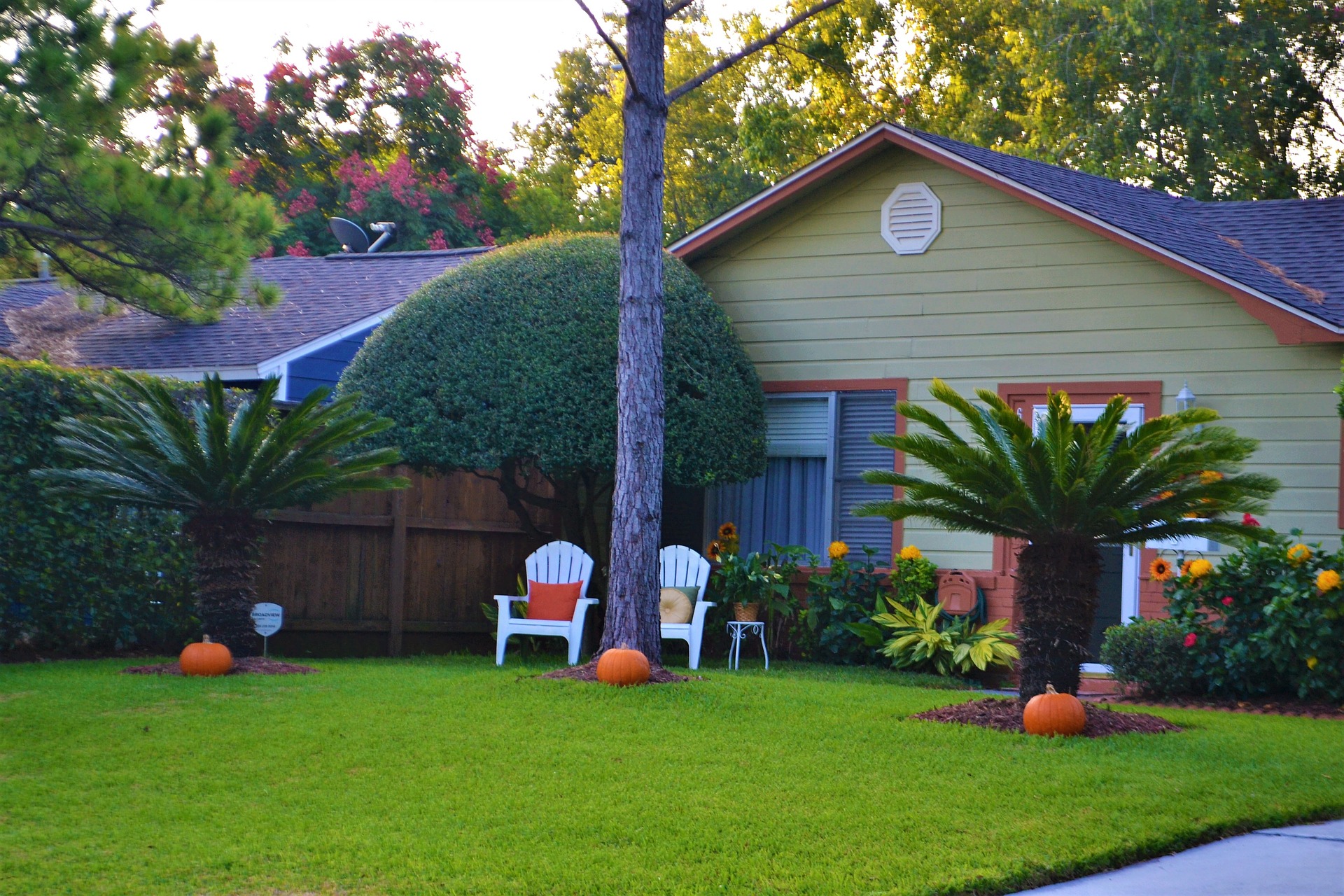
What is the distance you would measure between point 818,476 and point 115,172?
583 centimetres

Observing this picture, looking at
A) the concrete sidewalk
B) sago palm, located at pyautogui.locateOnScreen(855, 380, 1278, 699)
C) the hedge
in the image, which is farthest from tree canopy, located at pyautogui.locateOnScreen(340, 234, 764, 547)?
the concrete sidewalk

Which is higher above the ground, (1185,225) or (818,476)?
(1185,225)

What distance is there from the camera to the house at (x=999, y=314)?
9.59m

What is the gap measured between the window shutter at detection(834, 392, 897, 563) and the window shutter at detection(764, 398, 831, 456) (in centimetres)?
15

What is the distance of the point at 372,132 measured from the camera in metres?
27.1

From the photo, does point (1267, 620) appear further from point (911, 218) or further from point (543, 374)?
point (543, 374)

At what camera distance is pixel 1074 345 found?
1029 cm

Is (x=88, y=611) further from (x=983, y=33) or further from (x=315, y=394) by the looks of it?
(x=983, y=33)

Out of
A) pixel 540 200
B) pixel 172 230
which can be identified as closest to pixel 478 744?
pixel 172 230

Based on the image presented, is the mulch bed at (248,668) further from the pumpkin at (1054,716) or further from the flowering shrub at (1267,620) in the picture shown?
the flowering shrub at (1267,620)

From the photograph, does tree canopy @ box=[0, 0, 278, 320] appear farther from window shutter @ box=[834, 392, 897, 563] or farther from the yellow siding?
window shutter @ box=[834, 392, 897, 563]

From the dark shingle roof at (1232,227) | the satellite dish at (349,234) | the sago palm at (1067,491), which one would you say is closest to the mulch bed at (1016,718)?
the sago palm at (1067,491)

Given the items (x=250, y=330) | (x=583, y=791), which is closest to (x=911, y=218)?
(x=250, y=330)

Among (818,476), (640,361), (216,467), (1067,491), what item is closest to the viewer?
(1067,491)
